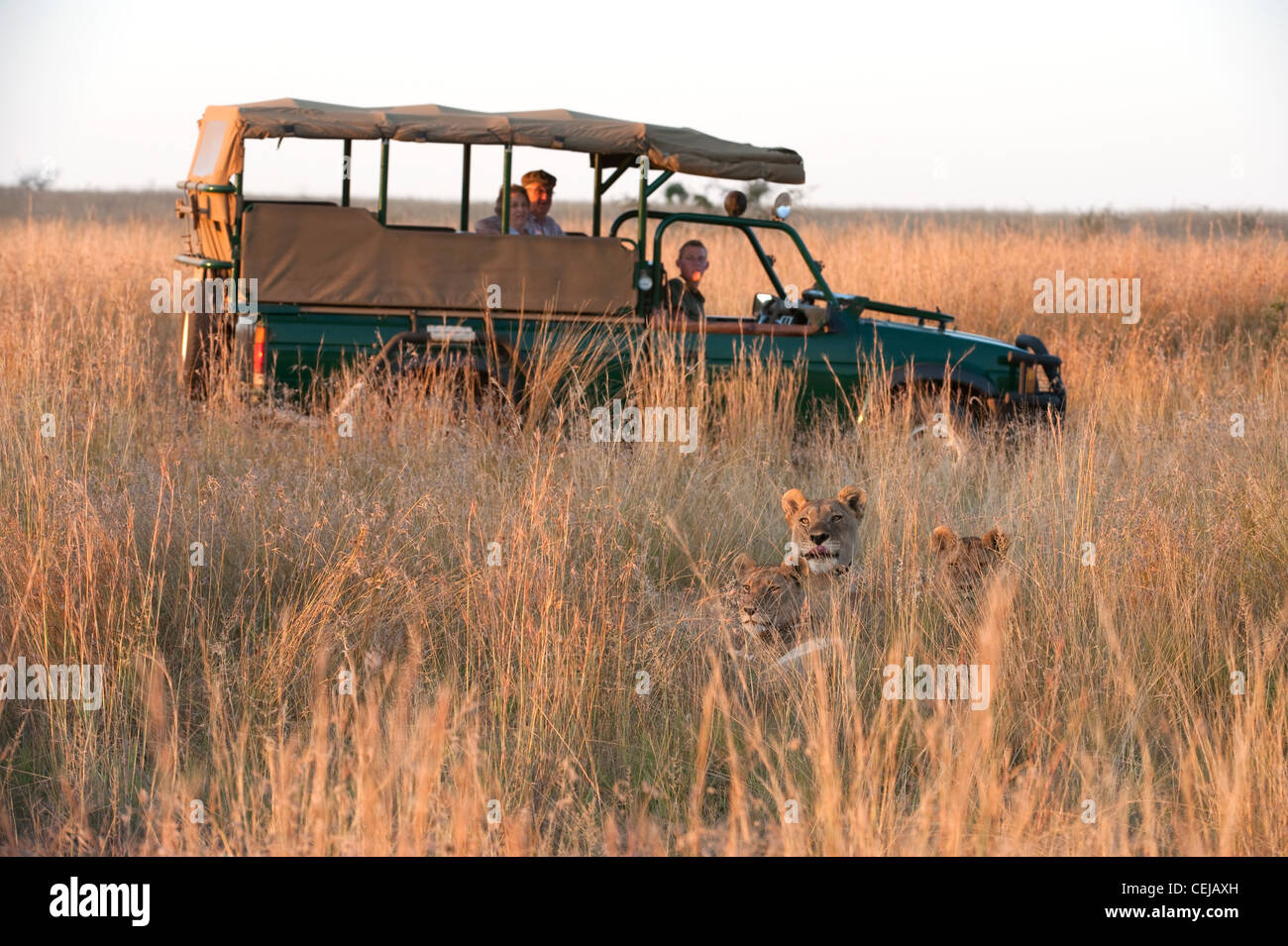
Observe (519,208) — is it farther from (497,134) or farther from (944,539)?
(944,539)

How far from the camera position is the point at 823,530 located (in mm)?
5129

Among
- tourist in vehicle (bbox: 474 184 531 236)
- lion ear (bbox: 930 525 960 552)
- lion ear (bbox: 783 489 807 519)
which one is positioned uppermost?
tourist in vehicle (bbox: 474 184 531 236)

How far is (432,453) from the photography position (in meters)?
6.91

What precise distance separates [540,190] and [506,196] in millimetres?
1243

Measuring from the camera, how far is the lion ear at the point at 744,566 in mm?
5117

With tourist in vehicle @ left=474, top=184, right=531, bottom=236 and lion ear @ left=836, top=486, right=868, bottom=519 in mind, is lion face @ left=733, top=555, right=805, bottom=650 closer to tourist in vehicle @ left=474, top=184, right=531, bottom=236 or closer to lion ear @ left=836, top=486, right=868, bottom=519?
lion ear @ left=836, top=486, right=868, bottom=519

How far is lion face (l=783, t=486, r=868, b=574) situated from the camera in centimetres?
512

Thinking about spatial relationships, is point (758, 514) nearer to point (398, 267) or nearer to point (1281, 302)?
point (398, 267)
